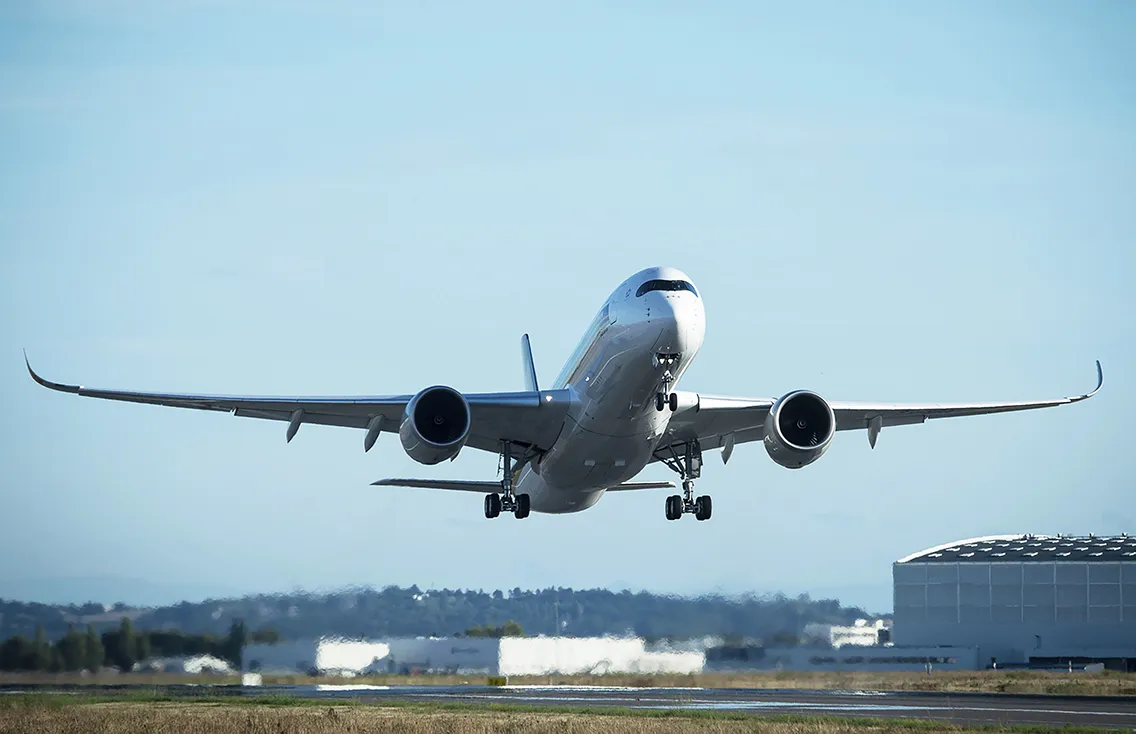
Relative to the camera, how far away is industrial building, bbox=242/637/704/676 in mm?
40781

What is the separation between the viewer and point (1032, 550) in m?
69.4

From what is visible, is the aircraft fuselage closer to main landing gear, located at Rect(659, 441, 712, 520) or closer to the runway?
main landing gear, located at Rect(659, 441, 712, 520)

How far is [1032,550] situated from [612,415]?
44.7 metres

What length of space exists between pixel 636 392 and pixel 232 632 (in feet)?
53.9

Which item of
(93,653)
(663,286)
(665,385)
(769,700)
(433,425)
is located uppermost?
(663,286)

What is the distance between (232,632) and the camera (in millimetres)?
40094

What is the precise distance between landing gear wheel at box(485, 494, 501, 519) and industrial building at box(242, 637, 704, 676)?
26.4 feet

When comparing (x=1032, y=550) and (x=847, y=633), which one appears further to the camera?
(x=1032, y=550)

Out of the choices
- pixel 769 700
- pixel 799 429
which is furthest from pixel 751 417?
pixel 769 700

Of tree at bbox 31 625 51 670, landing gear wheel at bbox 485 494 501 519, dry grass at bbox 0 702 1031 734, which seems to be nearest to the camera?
dry grass at bbox 0 702 1031 734

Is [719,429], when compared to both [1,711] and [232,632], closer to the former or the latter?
[232,632]

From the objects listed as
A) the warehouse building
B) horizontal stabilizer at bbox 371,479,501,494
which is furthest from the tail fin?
the warehouse building

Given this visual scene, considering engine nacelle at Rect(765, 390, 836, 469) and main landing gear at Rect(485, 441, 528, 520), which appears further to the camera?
main landing gear at Rect(485, 441, 528, 520)

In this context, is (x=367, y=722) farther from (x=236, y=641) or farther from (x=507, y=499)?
(x=236, y=641)
